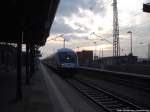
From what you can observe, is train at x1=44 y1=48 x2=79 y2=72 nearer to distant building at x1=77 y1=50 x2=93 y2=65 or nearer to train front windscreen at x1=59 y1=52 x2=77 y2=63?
train front windscreen at x1=59 y1=52 x2=77 y2=63

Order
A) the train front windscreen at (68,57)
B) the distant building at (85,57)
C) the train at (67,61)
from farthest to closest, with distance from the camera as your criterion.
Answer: the distant building at (85,57), the train front windscreen at (68,57), the train at (67,61)

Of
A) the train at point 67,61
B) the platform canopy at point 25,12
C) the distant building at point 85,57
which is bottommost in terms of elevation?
the train at point 67,61

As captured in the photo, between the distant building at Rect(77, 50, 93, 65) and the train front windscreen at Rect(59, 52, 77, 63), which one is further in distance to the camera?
the distant building at Rect(77, 50, 93, 65)

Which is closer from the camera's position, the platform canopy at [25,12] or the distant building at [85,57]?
the platform canopy at [25,12]

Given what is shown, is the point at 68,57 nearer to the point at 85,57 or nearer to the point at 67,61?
the point at 67,61

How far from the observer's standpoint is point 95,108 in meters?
15.5

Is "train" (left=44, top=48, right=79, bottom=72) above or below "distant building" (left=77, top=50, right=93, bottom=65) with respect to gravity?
below

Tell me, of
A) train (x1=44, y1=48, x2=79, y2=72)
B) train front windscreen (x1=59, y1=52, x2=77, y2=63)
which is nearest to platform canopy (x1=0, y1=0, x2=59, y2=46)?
train (x1=44, y1=48, x2=79, y2=72)

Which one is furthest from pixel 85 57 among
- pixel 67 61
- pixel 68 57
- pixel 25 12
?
pixel 25 12

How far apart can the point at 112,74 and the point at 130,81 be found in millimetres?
6244

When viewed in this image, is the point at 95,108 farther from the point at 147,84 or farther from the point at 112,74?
the point at 112,74

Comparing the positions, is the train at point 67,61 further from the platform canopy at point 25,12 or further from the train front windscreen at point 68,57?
the platform canopy at point 25,12

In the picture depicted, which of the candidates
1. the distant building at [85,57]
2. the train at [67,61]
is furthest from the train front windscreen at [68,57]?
the distant building at [85,57]

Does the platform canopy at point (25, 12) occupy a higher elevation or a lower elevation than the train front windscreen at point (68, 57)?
higher
